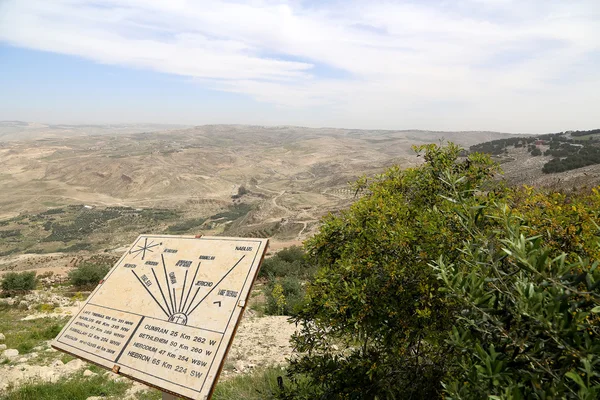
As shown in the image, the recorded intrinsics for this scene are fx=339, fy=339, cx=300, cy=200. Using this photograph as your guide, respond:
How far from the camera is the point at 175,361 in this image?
3.28 metres

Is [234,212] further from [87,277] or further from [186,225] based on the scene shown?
[87,277]

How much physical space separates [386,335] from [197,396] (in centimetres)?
193

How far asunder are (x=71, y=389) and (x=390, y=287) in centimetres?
A: 620

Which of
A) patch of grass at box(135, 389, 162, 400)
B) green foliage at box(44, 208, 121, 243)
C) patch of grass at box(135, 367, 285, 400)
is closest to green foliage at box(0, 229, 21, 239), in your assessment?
green foliage at box(44, 208, 121, 243)

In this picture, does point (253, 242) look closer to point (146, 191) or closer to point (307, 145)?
point (146, 191)

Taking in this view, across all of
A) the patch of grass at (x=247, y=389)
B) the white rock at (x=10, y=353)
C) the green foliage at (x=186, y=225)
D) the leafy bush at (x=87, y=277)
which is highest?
the patch of grass at (x=247, y=389)

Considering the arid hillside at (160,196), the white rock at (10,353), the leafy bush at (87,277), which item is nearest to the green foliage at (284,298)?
the white rock at (10,353)

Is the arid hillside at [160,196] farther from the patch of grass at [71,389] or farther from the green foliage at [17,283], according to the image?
the patch of grass at [71,389]

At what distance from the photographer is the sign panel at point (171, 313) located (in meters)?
3.25

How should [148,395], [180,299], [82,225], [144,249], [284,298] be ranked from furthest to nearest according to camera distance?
[82,225]
[284,298]
[148,395]
[144,249]
[180,299]

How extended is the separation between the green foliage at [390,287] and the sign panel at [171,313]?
0.98 meters

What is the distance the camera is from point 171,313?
3.70m

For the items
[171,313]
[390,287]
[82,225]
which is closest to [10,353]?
[171,313]

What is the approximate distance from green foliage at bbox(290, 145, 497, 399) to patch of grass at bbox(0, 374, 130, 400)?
15.0ft
